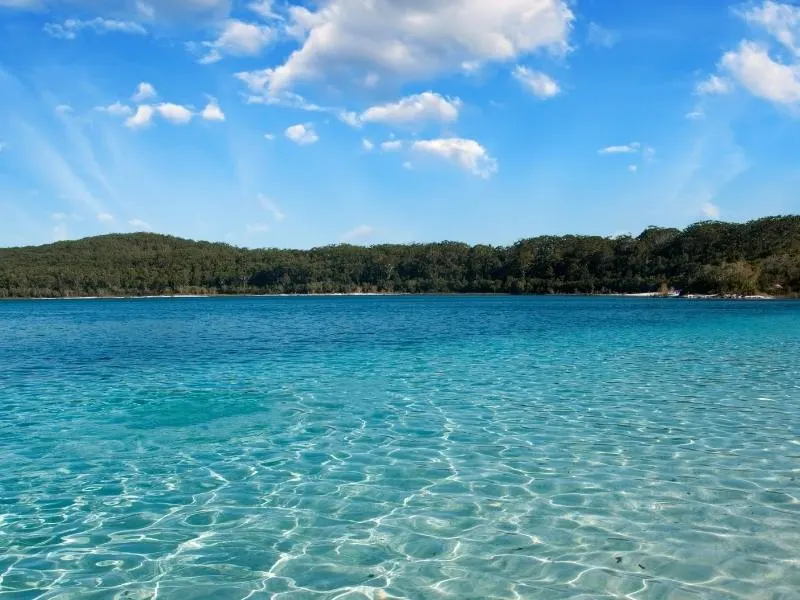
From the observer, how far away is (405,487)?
314 inches

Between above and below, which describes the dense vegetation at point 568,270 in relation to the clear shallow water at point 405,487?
above

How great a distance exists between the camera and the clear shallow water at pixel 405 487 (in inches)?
218

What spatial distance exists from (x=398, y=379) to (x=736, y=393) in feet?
27.4

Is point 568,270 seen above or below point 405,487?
above

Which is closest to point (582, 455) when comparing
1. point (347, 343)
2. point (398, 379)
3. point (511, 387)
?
point (511, 387)

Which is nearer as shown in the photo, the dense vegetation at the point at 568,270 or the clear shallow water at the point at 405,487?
the clear shallow water at the point at 405,487

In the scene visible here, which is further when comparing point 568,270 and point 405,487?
point 568,270

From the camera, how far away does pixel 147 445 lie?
1027 centimetres

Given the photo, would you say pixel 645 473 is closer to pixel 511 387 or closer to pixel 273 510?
pixel 273 510

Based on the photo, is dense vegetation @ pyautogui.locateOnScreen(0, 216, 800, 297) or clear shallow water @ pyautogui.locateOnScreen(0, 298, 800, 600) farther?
dense vegetation @ pyautogui.locateOnScreen(0, 216, 800, 297)

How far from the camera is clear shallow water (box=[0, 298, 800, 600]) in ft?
18.2

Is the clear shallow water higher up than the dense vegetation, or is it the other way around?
the dense vegetation

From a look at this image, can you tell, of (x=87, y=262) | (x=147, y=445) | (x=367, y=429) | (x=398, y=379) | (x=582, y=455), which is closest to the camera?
(x=582, y=455)

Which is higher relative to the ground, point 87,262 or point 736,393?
point 87,262
